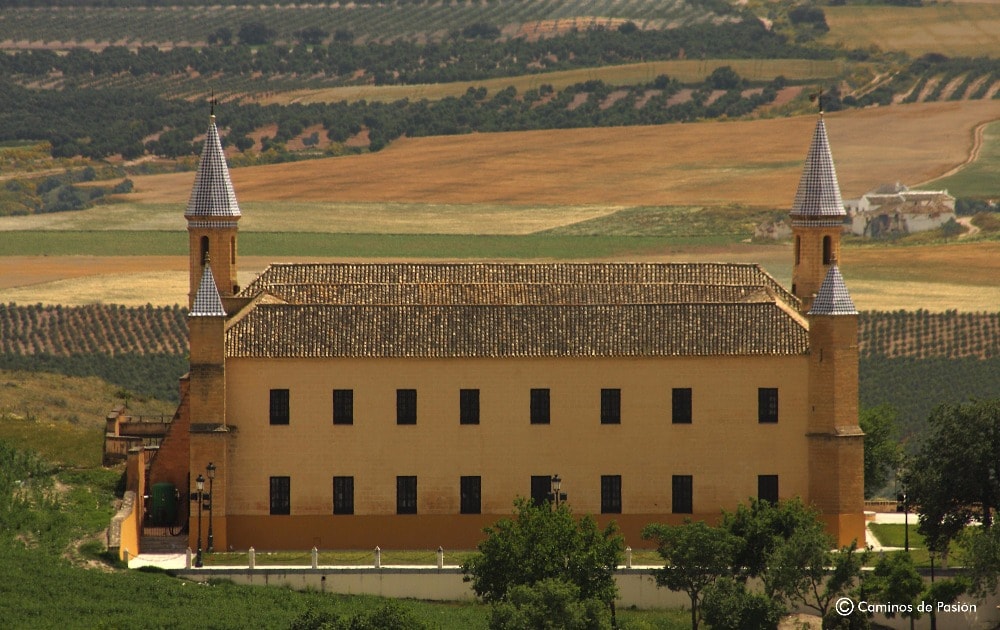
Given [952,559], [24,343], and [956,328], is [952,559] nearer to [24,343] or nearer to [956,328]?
[956,328]

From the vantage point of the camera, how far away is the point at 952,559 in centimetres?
5244

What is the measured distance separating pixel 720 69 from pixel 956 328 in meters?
64.2

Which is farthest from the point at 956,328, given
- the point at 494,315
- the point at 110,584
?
the point at 110,584

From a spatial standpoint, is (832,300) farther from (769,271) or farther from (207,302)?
(769,271)

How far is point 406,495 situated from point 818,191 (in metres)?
13.3

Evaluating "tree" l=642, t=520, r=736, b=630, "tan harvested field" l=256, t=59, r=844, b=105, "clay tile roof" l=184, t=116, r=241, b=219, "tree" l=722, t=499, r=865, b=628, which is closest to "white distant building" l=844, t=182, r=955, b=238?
"tan harvested field" l=256, t=59, r=844, b=105

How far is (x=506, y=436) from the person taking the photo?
Result: 52906 mm

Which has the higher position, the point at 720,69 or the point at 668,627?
the point at 720,69

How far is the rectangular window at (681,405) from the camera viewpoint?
174 ft

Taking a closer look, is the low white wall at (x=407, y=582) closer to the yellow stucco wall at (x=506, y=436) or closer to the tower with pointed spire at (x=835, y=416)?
the yellow stucco wall at (x=506, y=436)

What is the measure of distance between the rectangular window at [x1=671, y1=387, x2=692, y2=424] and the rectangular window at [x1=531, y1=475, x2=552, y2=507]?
3336mm

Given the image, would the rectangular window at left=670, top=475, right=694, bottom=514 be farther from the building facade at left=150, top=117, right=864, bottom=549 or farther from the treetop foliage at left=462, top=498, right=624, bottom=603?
the treetop foliage at left=462, top=498, right=624, bottom=603

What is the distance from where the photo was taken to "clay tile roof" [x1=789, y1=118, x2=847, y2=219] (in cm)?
5647

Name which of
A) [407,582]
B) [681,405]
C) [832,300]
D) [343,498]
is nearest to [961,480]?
[832,300]
